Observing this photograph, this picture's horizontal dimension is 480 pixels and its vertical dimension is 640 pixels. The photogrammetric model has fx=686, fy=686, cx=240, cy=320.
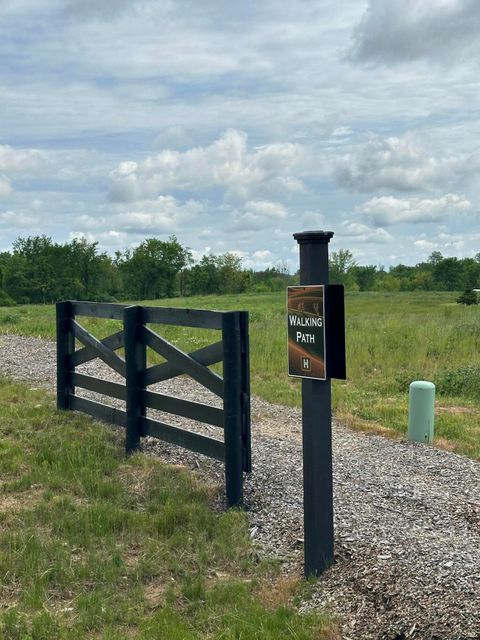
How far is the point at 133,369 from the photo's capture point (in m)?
7.07

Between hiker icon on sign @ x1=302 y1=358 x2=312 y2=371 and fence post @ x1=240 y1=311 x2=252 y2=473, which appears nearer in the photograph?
hiker icon on sign @ x1=302 y1=358 x2=312 y2=371

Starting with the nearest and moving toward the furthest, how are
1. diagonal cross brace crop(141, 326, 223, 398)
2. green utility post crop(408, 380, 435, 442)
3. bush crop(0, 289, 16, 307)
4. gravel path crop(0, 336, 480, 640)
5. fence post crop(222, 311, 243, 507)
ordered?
gravel path crop(0, 336, 480, 640) → fence post crop(222, 311, 243, 507) → diagonal cross brace crop(141, 326, 223, 398) → green utility post crop(408, 380, 435, 442) → bush crop(0, 289, 16, 307)

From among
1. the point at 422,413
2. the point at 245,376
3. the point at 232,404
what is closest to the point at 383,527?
the point at 232,404

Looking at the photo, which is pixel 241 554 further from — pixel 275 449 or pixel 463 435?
pixel 463 435

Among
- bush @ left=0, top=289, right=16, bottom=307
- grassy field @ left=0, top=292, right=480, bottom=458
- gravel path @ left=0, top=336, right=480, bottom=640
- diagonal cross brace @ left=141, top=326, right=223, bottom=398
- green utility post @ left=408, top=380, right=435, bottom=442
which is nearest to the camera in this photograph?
gravel path @ left=0, top=336, right=480, bottom=640

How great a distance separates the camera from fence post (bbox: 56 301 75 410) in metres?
8.87

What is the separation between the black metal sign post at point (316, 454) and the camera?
4.46 metres

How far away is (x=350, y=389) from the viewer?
498 inches

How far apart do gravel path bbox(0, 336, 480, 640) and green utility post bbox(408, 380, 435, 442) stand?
1.15 ft

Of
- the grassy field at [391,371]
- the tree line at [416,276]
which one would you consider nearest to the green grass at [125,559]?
the grassy field at [391,371]

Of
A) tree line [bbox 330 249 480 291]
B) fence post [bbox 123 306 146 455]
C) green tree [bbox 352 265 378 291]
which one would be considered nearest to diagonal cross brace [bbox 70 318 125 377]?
fence post [bbox 123 306 146 455]

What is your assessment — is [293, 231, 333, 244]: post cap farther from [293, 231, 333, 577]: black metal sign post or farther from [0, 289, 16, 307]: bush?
[0, 289, 16, 307]: bush

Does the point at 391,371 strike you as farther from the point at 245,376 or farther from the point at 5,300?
the point at 5,300

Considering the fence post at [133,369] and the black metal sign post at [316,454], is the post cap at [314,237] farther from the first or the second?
the fence post at [133,369]
